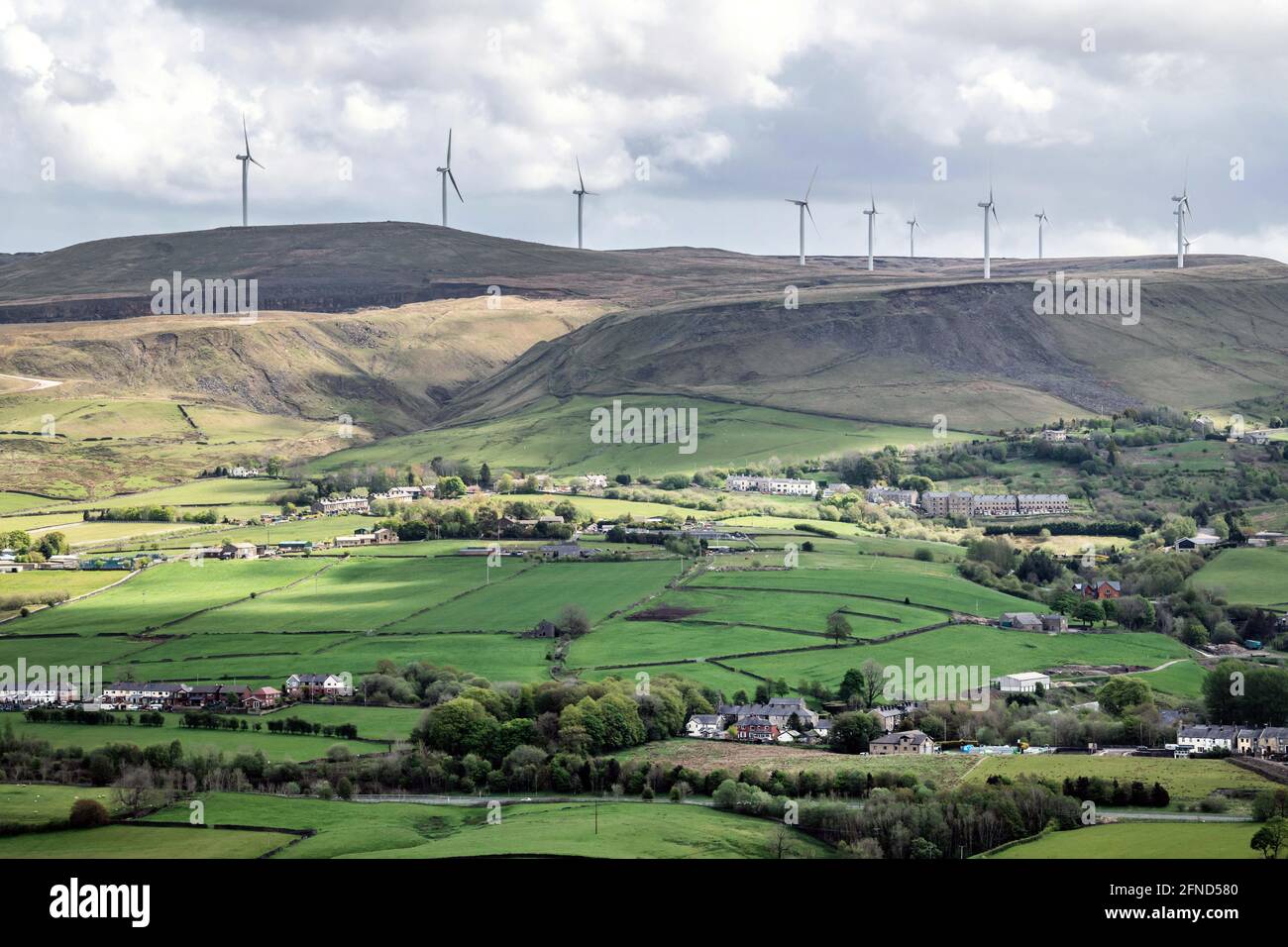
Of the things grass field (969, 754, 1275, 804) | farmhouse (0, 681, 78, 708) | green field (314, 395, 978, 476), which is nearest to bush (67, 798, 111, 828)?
farmhouse (0, 681, 78, 708)

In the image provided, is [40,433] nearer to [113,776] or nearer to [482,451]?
[482,451]

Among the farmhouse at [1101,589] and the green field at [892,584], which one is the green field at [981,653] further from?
the farmhouse at [1101,589]

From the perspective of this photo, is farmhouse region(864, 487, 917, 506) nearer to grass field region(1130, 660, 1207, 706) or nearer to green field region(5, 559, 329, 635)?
green field region(5, 559, 329, 635)

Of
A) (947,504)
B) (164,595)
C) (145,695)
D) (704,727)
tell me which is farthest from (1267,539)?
(145,695)

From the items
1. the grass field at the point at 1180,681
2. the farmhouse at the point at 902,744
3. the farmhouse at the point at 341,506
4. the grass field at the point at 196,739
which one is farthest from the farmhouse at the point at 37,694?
the farmhouse at the point at 341,506

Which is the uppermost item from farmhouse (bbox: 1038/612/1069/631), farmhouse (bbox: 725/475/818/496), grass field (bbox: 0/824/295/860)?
farmhouse (bbox: 725/475/818/496)

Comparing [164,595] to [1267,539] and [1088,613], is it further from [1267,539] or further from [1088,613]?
[1267,539]
